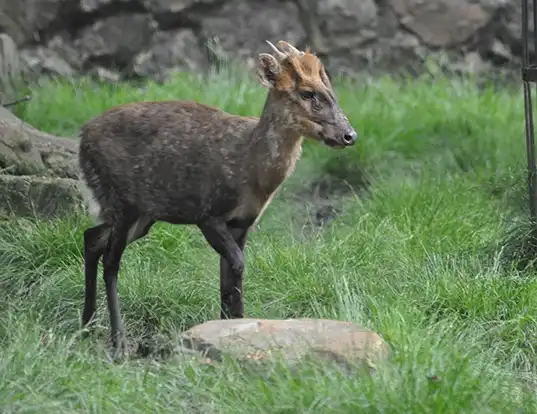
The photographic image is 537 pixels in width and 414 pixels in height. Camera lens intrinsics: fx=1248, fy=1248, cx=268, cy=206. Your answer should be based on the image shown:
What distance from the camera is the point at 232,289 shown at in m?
6.04

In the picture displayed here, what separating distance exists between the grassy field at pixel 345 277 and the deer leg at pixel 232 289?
29cm

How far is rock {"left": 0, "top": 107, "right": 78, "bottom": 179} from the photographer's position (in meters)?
7.50

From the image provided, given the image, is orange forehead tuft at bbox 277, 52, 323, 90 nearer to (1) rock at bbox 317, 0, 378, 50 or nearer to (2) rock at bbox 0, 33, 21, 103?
(2) rock at bbox 0, 33, 21, 103

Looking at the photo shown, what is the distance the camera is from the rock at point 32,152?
24.6ft

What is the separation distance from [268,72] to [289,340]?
1.56m

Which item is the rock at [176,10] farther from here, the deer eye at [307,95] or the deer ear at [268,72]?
the deer eye at [307,95]

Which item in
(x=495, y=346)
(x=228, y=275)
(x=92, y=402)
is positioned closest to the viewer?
(x=92, y=402)

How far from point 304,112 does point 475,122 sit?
393cm

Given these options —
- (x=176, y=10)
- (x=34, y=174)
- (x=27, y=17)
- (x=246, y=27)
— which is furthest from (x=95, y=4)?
(x=34, y=174)

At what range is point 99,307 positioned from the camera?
21.1 feet

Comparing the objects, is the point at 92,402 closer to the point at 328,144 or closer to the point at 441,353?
the point at 441,353

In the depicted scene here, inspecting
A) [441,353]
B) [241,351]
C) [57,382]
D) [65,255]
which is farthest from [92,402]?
[65,255]

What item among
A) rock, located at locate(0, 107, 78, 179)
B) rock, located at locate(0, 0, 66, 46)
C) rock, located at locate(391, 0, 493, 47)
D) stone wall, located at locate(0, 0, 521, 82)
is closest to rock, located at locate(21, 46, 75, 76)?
stone wall, located at locate(0, 0, 521, 82)

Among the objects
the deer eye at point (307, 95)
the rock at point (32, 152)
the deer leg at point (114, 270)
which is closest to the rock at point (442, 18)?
the rock at point (32, 152)
